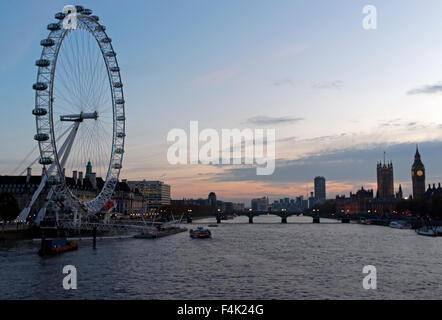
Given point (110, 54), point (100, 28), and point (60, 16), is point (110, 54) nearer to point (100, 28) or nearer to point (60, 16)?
point (100, 28)

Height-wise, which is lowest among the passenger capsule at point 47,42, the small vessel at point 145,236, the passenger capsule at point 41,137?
the small vessel at point 145,236

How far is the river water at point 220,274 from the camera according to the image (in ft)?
106

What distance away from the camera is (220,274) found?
4084 centimetres

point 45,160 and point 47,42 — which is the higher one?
point 47,42

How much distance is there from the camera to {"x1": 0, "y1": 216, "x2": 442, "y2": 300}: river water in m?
32.3

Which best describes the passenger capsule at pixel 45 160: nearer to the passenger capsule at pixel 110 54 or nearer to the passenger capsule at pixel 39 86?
the passenger capsule at pixel 39 86

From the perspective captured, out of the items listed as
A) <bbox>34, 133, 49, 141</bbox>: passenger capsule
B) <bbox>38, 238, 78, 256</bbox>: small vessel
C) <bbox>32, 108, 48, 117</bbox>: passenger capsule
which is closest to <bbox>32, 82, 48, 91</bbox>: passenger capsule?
<bbox>32, 108, 48, 117</bbox>: passenger capsule

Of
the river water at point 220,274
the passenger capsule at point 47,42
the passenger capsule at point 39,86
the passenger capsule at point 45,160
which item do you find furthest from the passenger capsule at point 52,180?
the passenger capsule at point 47,42

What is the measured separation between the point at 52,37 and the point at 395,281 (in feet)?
164

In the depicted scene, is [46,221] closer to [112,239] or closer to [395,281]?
[112,239]

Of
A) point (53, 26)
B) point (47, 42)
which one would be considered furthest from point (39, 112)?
point (53, 26)

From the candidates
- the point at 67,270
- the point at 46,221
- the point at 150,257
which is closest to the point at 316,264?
the point at 150,257

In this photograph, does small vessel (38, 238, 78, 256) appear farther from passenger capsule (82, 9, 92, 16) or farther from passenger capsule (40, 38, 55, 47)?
passenger capsule (82, 9, 92, 16)
